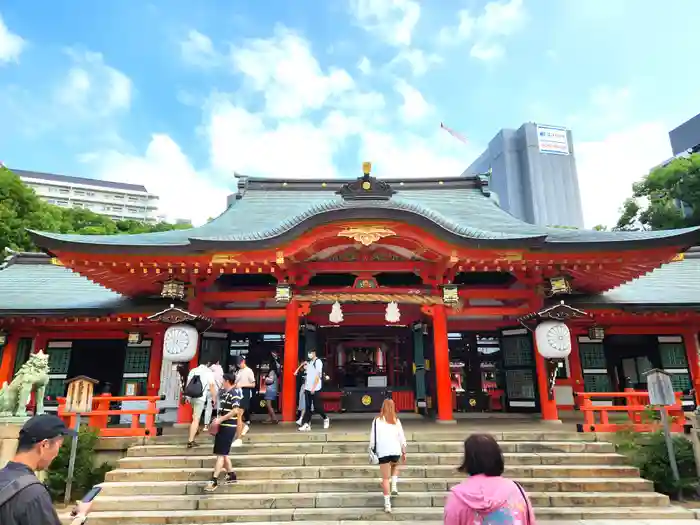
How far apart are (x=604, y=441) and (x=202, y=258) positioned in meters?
8.95

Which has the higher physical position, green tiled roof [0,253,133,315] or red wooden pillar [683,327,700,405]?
green tiled roof [0,253,133,315]

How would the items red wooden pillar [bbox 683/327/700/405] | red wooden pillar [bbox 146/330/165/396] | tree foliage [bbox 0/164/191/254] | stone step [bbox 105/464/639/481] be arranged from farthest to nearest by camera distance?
1. tree foliage [bbox 0/164/191/254]
2. red wooden pillar [bbox 146/330/165/396]
3. red wooden pillar [bbox 683/327/700/405]
4. stone step [bbox 105/464/639/481]

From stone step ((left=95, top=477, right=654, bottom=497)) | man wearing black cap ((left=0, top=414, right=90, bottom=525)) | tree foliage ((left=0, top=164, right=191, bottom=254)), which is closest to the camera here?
man wearing black cap ((left=0, top=414, right=90, bottom=525))

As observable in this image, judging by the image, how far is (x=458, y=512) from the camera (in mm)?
2453

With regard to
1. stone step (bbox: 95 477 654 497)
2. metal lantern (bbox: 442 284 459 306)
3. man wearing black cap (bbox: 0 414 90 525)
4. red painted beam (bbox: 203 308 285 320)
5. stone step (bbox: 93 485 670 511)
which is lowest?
stone step (bbox: 93 485 670 511)

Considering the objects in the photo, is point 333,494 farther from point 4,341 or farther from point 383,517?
point 4,341

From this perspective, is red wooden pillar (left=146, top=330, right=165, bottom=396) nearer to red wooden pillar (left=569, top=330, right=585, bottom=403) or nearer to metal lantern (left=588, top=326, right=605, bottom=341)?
red wooden pillar (left=569, top=330, right=585, bottom=403)

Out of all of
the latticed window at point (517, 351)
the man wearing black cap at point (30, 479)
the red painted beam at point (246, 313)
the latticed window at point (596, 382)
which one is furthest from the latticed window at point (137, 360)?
the latticed window at point (596, 382)

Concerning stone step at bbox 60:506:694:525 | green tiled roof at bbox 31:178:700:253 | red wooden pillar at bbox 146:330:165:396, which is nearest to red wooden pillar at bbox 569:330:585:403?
green tiled roof at bbox 31:178:700:253

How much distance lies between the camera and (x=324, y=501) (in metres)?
6.46

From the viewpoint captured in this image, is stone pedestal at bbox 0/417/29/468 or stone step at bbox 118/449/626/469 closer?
stone pedestal at bbox 0/417/29/468

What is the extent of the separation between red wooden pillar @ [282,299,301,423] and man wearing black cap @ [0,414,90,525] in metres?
7.67

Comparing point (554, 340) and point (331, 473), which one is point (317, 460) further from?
point (554, 340)

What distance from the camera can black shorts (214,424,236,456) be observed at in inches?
252
